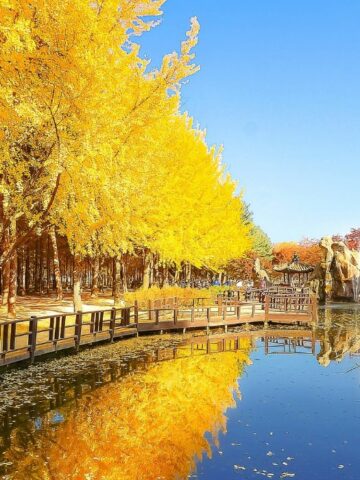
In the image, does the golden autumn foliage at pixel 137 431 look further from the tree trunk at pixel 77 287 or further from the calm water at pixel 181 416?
the tree trunk at pixel 77 287

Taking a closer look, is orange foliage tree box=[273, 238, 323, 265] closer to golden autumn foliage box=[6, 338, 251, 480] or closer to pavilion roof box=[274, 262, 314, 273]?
pavilion roof box=[274, 262, 314, 273]

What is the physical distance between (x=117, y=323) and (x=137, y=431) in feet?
38.8

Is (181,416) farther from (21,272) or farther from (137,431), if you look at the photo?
(21,272)

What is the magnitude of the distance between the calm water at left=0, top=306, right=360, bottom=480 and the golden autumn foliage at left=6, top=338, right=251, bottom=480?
2cm

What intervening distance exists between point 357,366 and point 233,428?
24.3 ft

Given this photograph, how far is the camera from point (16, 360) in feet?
44.6

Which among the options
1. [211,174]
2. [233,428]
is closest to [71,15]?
[233,428]

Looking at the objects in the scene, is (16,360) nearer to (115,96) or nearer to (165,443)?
(165,443)

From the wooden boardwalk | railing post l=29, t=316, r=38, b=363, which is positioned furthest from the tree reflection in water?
railing post l=29, t=316, r=38, b=363

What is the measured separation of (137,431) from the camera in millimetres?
9250

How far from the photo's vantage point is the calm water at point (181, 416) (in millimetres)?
7664

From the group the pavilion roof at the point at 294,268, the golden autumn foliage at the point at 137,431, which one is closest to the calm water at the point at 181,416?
the golden autumn foliage at the point at 137,431

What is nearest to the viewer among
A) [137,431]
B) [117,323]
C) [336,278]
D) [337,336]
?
[137,431]

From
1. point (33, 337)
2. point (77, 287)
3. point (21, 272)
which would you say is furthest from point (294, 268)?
point (33, 337)
